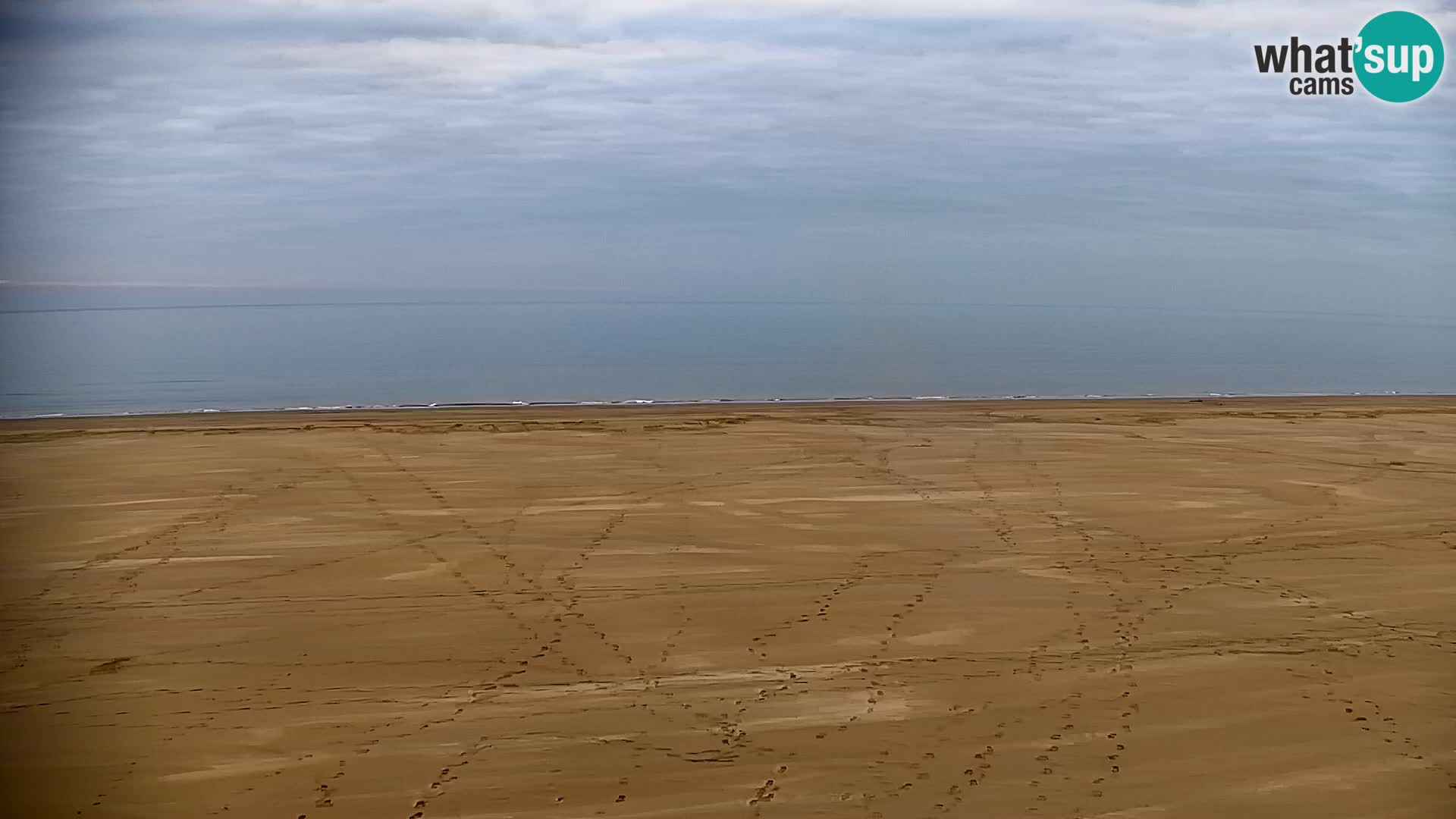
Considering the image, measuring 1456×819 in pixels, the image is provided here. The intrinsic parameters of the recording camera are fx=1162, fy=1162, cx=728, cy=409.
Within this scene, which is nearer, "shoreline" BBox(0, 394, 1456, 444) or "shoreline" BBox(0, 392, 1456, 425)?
"shoreline" BBox(0, 394, 1456, 444)

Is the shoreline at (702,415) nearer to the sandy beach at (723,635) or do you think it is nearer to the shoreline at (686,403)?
the shoreline at (686,403)

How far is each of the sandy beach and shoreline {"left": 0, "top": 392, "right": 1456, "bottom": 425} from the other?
3806 millimetres

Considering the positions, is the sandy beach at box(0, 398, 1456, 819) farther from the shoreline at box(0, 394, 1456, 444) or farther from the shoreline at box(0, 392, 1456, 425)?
the shoreline at box(0, 392, 1456, 425)

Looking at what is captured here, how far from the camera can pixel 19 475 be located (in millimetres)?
10141

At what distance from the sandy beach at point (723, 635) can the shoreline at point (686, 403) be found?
3.81 metres

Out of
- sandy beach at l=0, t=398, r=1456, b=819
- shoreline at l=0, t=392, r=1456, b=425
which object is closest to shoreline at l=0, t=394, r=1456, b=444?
shoreline at l=0, t=392, r=1456, b=425

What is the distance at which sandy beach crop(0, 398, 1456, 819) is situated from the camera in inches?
165

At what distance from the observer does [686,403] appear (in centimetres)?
1653

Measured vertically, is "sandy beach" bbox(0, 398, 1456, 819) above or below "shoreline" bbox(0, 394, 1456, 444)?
above

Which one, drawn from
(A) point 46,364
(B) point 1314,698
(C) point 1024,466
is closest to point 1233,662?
(B) point 1314,698

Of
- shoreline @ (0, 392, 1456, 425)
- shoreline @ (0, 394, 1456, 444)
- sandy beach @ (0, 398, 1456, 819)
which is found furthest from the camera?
shoreline @ (0, 392, 1456, 425)

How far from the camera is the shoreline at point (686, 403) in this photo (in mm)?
14651

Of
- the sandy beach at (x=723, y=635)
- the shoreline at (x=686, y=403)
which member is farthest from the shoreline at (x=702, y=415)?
the sandy beach at (x=723, y=635)

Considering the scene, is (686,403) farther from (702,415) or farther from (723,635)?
(723,635)
